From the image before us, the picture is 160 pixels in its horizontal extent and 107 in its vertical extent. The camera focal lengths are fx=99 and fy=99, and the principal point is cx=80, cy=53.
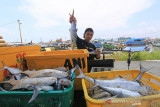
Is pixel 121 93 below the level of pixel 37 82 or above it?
below

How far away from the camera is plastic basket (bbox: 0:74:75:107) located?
1203mm

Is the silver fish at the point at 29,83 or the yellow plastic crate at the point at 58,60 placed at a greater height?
the yellow plastic crate at the point at 58,60

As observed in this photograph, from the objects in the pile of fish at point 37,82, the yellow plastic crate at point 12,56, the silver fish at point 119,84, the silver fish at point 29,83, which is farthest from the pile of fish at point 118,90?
the yellow plastic crate at point 12,56

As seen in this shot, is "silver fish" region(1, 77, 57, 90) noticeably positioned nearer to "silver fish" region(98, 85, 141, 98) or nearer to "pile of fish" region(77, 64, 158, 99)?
"pile of fish" region(77, 64, 158, 99)

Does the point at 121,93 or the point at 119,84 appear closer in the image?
the point at 121,93

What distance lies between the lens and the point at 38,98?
122cm

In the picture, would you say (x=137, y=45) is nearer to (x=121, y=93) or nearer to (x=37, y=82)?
(x=121, y=93)

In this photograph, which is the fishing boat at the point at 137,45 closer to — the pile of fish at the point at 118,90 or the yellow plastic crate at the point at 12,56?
the pile of fish at the point at 118,90

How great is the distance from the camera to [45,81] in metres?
1.53

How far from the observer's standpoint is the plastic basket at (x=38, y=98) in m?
1.20

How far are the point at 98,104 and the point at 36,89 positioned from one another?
762 millimetres

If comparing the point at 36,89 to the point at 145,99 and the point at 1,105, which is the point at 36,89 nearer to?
the point at 1,105

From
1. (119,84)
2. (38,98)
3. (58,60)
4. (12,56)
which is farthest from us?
(58,60)

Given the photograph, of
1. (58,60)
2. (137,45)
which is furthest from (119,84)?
(137,45)
